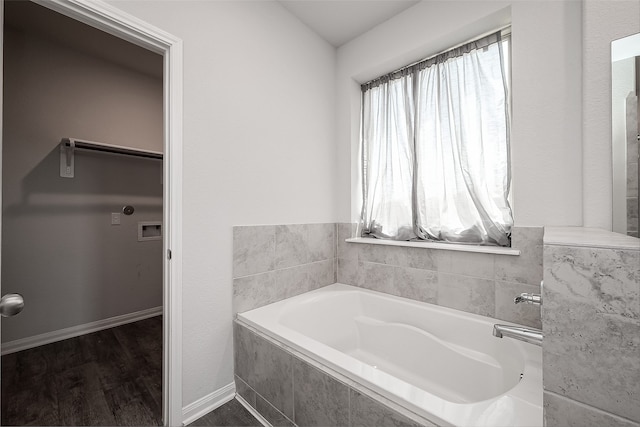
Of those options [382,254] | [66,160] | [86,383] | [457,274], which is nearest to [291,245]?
[382,254]

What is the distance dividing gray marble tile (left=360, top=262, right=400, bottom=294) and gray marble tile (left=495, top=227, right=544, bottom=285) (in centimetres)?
70

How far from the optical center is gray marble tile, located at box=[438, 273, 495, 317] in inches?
63.4

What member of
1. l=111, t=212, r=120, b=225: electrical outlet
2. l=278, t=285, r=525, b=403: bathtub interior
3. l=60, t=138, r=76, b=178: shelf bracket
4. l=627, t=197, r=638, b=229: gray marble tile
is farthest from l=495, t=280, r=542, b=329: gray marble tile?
l=60, t=138, r=76, b=178: shelf bracket

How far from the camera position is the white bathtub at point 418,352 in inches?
34.7

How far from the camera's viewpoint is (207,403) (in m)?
1.52

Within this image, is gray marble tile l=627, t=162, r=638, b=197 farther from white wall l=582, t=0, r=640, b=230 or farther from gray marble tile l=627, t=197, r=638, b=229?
white wall l=582, t=0, r=640, b=230

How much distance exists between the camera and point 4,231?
2080 millimetres

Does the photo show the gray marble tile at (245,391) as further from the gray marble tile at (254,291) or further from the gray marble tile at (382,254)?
the gray marble tile at (382,254)

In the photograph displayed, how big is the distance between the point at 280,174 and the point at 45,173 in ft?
6.75

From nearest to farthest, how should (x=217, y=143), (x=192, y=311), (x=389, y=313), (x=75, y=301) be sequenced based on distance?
(x=192, y=311) < (x=217, y=143) < (x=389, y=313) < (x=75, y=301)

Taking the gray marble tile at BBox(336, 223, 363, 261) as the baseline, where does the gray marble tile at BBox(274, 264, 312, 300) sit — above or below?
below

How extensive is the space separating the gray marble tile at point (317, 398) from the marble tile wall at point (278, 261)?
64 centimetres

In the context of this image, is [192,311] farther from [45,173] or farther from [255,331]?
[45,173]

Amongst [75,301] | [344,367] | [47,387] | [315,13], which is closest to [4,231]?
[75,301]
